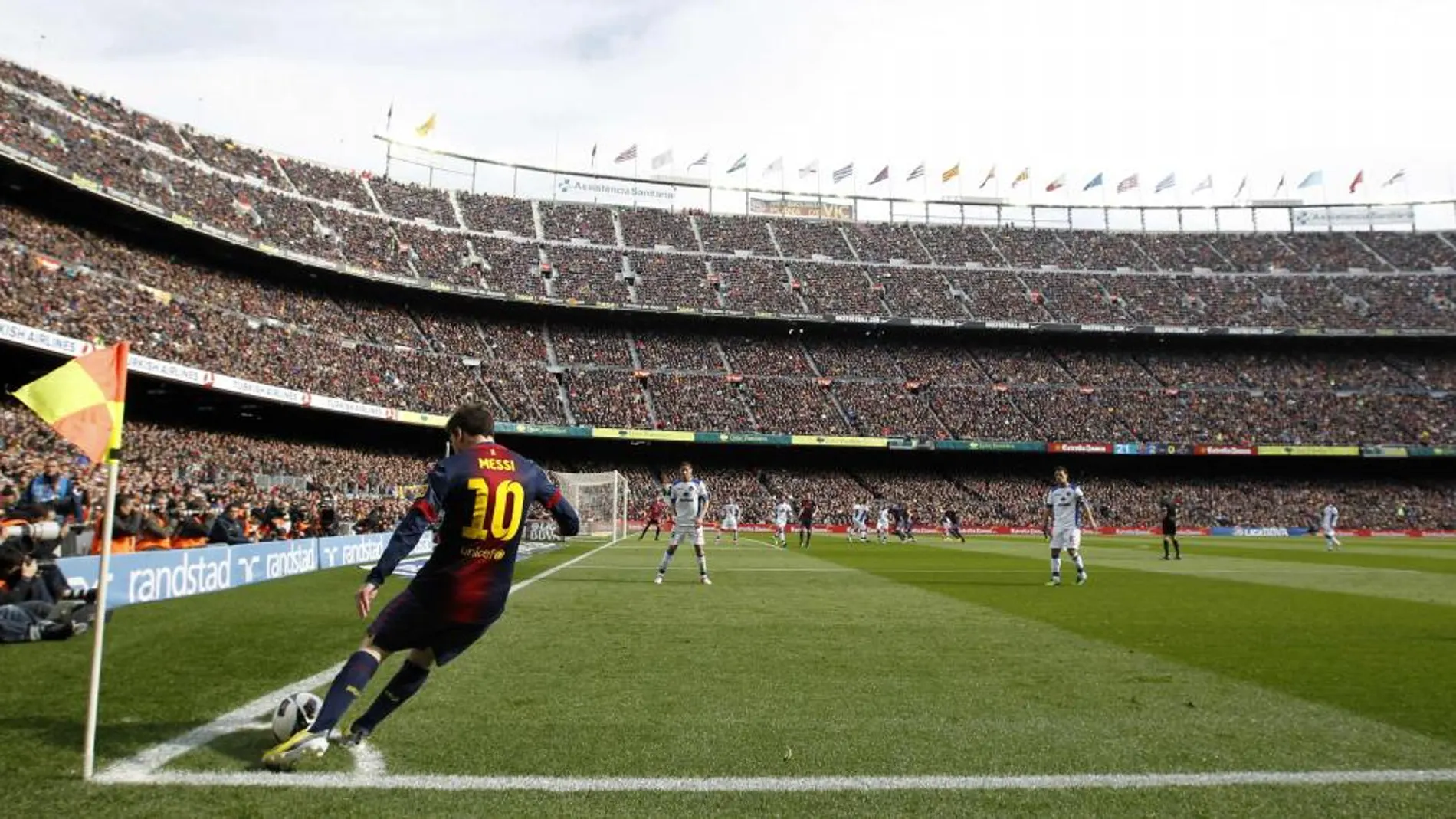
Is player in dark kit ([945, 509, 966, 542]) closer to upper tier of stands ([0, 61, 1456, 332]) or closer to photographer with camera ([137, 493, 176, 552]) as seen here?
upper tier of stands ([0, 61, 1456, 332])

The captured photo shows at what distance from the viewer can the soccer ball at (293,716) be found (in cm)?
516

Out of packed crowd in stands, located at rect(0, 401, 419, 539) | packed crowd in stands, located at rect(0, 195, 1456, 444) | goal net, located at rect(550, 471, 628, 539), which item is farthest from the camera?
packed crowd in stands, located at rect(0, 195, 1456, 444)

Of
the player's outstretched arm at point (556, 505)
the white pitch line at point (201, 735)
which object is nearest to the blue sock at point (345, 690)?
the white pitch line at point (201, 735)

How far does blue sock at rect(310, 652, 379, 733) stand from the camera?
494 cm

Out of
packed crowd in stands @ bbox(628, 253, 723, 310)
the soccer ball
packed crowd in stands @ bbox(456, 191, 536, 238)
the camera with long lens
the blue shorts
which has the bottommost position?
the soccer ball

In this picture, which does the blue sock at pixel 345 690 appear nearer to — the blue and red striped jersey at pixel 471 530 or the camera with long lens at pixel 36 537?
the blue and red striped jersey at pixel 471 530

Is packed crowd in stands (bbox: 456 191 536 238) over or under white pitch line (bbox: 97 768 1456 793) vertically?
over

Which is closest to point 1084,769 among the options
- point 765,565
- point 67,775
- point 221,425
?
point 67,775

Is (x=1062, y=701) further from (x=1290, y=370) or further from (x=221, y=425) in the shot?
(x=1290, y=370)

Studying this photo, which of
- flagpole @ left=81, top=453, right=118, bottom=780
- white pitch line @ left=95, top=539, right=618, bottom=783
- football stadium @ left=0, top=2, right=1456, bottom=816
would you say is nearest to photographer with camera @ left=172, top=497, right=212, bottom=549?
football stadium @ left=0, top=2, right=1456, bottom=816

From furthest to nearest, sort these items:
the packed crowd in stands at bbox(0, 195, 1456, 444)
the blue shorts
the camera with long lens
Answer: the packed crowd in stands at bbox(0, 195, 1456, 444), the camera with long lens, the blue shorts

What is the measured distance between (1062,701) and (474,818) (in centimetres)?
453

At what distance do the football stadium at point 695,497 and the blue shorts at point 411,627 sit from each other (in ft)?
0.11

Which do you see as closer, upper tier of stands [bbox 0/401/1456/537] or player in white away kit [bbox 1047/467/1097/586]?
player in white away kit [bbox 1047/467/1097/586]
